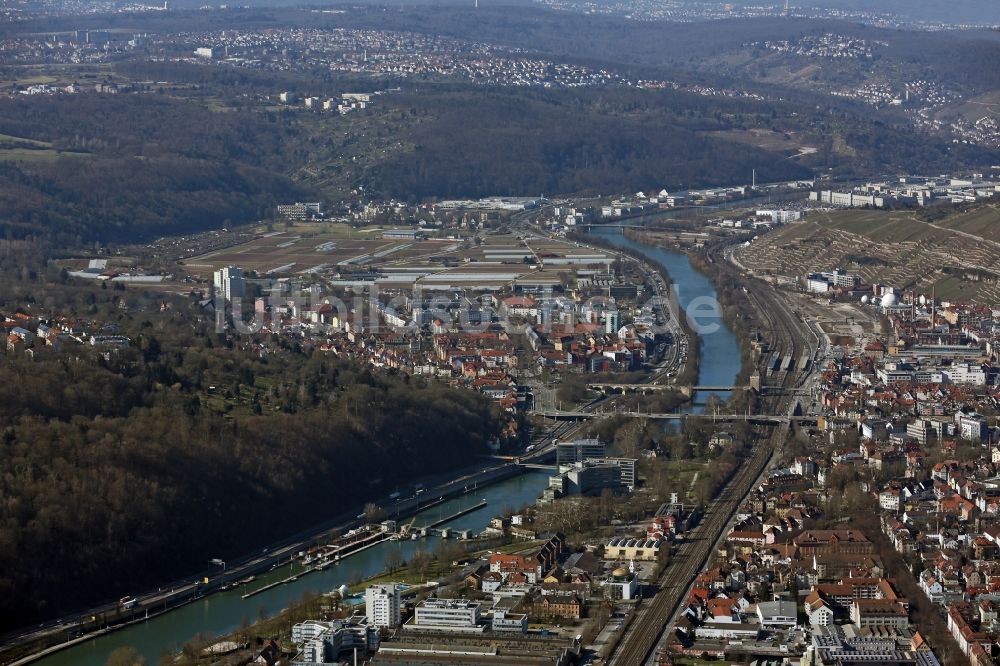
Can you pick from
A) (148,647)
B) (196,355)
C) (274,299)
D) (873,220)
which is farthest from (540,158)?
(148,647)

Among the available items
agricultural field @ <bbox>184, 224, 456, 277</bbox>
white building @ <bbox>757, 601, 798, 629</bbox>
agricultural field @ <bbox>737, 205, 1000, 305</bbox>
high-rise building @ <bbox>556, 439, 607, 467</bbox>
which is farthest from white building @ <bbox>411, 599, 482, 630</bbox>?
agricultural field @ <bbox>184, 224, 456, 277</bbox>

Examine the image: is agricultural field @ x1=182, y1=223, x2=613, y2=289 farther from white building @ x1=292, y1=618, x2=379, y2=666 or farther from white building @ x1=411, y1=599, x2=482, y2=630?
white building @ x1=292, y1=618, x2=379, y2=666

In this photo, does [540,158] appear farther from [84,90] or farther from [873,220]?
[873,220]

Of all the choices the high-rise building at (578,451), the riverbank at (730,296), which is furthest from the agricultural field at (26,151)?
the high-rise building at (578,451)

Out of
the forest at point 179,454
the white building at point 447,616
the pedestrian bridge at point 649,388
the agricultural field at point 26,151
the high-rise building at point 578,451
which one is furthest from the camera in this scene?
the agricultural field at point 26,151

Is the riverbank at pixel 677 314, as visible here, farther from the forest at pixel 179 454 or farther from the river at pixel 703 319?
the forest at pixel 179 454
